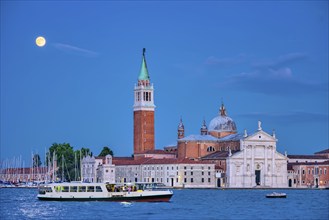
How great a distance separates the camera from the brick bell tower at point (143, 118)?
4326 inches

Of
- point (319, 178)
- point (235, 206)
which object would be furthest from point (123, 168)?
point (235, 206)

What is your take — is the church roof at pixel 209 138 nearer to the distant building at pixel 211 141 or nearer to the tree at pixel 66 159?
the distant building at pixel 211 141

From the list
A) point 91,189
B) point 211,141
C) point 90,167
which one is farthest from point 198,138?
point 91,189

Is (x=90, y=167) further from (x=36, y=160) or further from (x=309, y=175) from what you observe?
(x=309, y=175)

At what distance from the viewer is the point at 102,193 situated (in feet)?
200

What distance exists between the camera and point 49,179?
362ft

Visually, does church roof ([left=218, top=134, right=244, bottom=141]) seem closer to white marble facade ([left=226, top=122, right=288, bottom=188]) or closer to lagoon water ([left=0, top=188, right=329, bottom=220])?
white marble facade ([left=226, top=122, right=288, bottom=188])

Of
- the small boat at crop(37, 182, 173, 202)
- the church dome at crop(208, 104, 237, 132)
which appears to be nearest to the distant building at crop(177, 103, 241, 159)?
the church dome at crop(208, 104, 237, 132)

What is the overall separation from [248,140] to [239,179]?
4.02 m

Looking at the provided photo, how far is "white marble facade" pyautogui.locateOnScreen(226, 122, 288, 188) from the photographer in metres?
101

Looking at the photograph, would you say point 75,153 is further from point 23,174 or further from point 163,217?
point 163,217

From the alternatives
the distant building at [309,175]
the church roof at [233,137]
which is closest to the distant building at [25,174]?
the church roof at [233,137]

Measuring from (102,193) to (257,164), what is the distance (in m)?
43.2

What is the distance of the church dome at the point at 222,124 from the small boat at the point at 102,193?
166 ft
